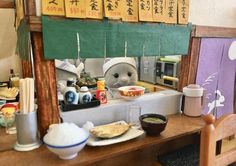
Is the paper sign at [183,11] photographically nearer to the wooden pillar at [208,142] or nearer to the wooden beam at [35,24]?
the wooden pillar at [208,142]

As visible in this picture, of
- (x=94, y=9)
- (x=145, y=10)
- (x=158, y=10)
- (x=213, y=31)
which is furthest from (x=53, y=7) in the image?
(x=213, y=31)

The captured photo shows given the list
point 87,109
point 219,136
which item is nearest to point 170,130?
point 219,136

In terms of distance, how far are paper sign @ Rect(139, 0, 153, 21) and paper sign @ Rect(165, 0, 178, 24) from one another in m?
0.14

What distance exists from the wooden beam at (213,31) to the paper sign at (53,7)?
39.2 inches

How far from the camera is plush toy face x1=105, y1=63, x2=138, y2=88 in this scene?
160cm

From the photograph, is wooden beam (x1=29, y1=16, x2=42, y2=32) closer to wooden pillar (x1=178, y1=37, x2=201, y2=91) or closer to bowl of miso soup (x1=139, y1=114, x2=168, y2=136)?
bowl of miso soup (x1=139, y1=114, x2=168, y2=136)

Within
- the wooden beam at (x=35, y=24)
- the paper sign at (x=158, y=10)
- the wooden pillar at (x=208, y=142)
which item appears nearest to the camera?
the wooden pillar at (x=208, y=142)

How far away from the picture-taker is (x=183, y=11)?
1.50 metres

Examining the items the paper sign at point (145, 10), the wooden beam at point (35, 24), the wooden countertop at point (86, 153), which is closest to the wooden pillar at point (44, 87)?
the wooden beam at point (35, 24)

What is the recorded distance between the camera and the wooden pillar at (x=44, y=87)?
42.9 inches

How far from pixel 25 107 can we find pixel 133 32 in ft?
2.42

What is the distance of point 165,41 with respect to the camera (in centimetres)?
144

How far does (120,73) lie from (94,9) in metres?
0.58

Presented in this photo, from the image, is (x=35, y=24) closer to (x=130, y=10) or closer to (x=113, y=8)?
(x=113, y=8)
